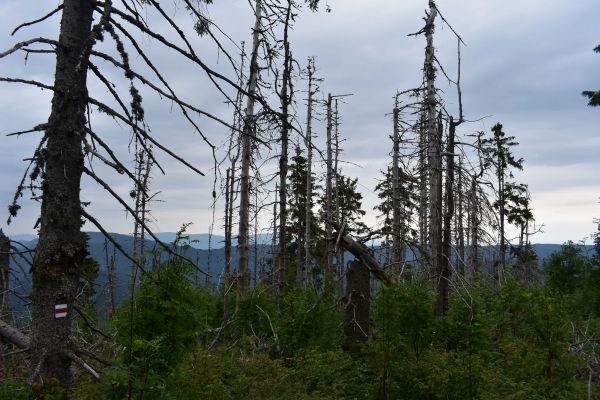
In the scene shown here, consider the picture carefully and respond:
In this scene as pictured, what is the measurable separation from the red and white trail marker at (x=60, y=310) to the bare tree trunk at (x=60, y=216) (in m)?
0.03

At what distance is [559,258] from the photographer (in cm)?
2803

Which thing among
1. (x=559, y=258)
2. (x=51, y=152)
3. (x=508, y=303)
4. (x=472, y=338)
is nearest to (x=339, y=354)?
(x=472, y=338)

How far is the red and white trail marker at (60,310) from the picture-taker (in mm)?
2943

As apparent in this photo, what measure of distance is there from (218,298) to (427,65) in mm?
8871

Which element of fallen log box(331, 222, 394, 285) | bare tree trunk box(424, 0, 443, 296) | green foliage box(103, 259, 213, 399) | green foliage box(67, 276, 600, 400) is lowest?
green foliage box(67, 276, 600, 400)

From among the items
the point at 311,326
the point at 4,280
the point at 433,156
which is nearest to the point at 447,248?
the point at 433,156

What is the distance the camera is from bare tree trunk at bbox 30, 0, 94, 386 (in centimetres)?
293

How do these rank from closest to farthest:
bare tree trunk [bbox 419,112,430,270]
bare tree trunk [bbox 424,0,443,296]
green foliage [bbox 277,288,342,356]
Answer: green foliage [bbox 277,288,342,356] → bare tree trunk [bbox 419,112,430,270] → bare tree trunk [bbox 424,0,443,296]

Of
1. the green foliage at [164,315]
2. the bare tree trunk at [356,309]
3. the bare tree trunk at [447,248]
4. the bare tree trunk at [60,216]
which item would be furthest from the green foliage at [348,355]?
the bare tree trunk at [447,248]

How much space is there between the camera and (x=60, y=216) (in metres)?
2.95

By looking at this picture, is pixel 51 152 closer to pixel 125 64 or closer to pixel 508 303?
pixel 125 64

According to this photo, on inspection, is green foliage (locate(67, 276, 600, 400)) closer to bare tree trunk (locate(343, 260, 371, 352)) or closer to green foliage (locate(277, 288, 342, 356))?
green foliage (locate(277, 288, 342, 356))

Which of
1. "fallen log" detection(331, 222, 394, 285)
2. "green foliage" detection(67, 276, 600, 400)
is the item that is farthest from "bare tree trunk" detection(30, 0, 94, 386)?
"fallen log" detection(331, 222, 394, 285)

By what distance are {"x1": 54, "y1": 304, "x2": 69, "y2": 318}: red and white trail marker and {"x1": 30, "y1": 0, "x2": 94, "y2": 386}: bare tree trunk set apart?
29mm
